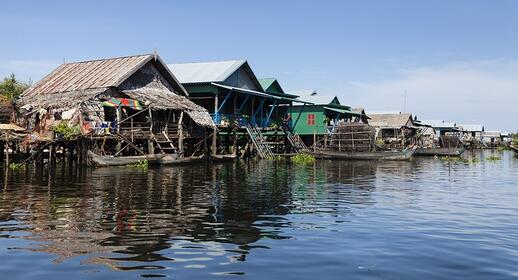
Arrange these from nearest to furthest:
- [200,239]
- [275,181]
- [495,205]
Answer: [200,239], [495,205], [275,181]

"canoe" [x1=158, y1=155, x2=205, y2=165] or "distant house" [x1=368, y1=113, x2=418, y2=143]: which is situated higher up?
"distant house" [x1=368, y1=113, x2=418, y2=143]

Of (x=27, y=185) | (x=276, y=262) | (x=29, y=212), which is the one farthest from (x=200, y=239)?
(x=27, y=185)

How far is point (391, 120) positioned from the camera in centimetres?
6216

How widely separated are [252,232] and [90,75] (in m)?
22.9

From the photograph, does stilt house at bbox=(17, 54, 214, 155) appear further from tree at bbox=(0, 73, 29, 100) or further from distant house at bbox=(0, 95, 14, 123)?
tree at bbox=(0, 73, 29, 100)

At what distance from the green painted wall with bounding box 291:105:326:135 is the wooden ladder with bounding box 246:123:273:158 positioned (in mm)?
9008

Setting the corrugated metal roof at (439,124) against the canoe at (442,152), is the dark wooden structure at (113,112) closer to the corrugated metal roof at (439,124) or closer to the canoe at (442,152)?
the canoe at (442,152)

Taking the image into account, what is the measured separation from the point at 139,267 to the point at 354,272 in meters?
2.82

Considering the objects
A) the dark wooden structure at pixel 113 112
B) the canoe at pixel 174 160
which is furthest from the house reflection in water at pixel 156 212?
the canoe at pixel 174 160

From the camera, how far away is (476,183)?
65.2ft

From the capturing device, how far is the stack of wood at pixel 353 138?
3769cm

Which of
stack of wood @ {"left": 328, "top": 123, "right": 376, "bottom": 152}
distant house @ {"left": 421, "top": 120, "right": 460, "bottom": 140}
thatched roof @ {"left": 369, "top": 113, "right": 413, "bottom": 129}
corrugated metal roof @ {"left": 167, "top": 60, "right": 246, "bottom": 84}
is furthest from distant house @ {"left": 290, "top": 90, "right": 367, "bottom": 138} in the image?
distant house @ {"left": 421, "top": 120, "right": 460, "bottom": 140}

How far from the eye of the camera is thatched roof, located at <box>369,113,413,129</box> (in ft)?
200

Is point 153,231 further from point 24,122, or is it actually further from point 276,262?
point 24,122
